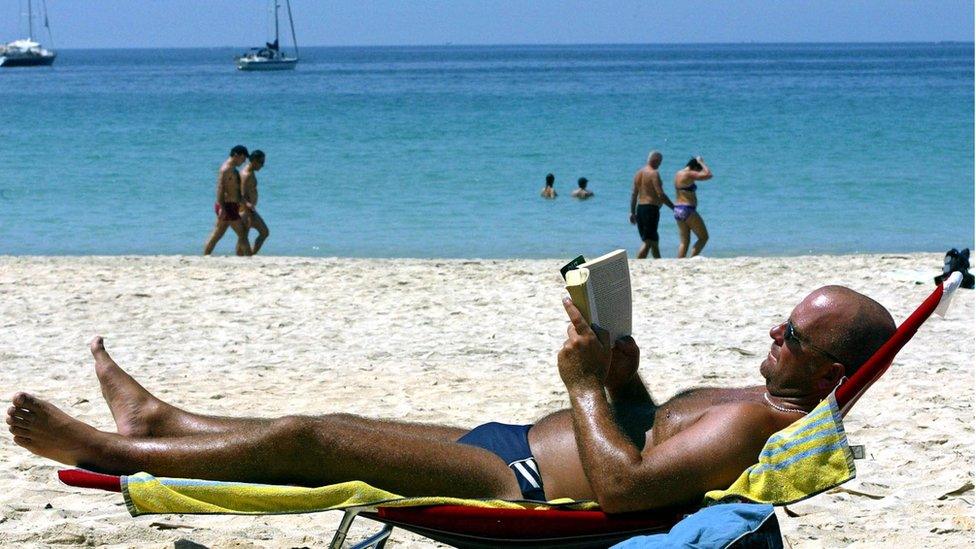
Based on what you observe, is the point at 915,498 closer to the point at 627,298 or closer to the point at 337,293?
the point at 627,298

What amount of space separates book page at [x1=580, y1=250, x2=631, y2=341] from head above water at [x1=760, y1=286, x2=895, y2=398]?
41cm

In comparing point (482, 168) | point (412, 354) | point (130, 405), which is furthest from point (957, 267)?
point (482, 168)

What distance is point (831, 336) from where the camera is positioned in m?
2.80

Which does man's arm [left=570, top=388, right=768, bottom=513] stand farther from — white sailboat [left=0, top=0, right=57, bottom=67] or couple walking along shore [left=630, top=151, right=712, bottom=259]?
white sailboat [left=0, top=0, right=57, bottom=67]

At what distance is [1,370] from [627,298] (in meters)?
4.18

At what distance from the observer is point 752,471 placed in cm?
270

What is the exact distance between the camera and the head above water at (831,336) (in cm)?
280

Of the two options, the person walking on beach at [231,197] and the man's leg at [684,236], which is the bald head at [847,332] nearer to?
the person walking on beach at [231,197]

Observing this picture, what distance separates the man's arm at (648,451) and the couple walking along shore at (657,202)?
9.27 meters

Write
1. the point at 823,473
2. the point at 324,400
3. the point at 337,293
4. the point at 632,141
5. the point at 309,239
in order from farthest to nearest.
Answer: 1. the point at 632,141
2. the point at 309,239
3. the point at 337,293
4. the point at 324,400
5. the point at 823,473

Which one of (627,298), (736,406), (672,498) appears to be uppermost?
(627,298)

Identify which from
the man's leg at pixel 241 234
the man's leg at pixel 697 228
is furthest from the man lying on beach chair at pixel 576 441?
the man's leg at pixel 697 228

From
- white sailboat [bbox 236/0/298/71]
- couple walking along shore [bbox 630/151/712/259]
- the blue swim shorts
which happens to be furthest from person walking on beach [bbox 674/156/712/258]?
white sailboat [bbox 236/0/298/71]

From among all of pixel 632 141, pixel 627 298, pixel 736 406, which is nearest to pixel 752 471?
pixel 736 406
